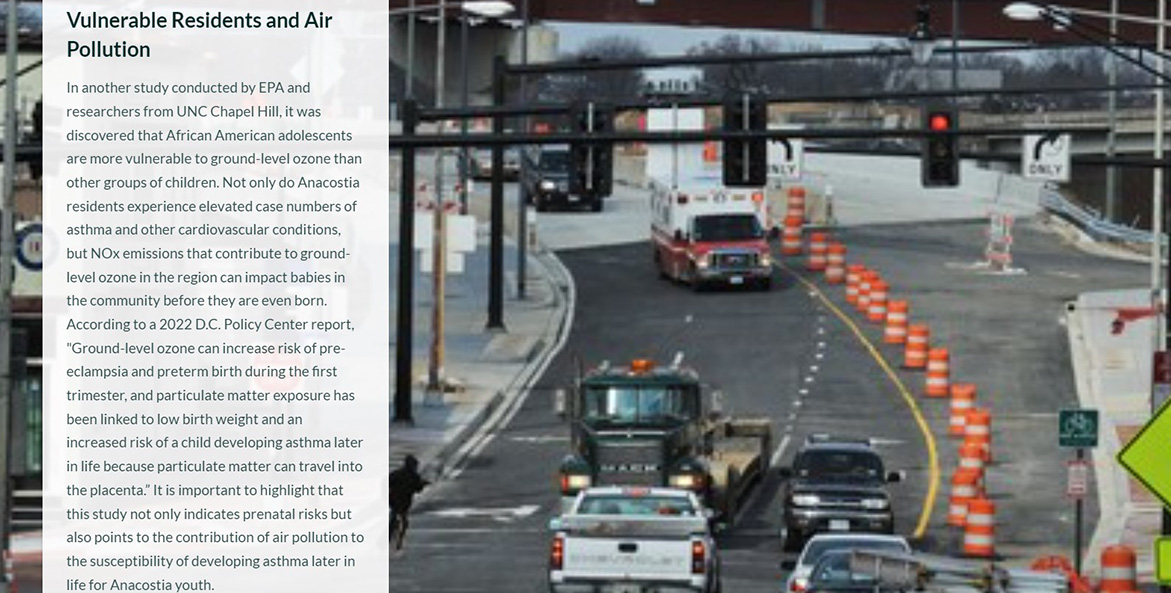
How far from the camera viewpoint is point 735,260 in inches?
3457

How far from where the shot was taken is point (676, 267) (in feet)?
297

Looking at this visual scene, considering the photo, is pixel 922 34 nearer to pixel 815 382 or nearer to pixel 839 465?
pixel 839 465

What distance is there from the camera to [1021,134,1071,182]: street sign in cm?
4873

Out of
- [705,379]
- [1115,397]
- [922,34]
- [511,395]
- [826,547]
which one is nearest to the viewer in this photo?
[826,547]

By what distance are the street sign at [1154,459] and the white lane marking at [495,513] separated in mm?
24975

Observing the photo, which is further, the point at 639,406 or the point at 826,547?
the point at 639,406

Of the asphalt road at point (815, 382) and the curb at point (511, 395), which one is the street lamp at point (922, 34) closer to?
the asphalt road at point (815, 382)

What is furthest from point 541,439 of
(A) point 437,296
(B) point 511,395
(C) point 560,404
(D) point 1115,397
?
(C) point 560,404

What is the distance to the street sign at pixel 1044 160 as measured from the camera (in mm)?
48731

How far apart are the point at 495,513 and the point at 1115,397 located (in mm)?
19718

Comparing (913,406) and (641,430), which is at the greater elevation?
(641,430)

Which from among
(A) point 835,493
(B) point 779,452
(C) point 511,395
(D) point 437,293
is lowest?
(B) point 779,452

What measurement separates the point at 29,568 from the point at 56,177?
29.0 feet

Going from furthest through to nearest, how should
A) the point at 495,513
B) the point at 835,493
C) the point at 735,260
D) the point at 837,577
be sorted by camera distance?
the point at 735,260 → the point at 495,513 → the point at 835,493 → the point at 837,577
